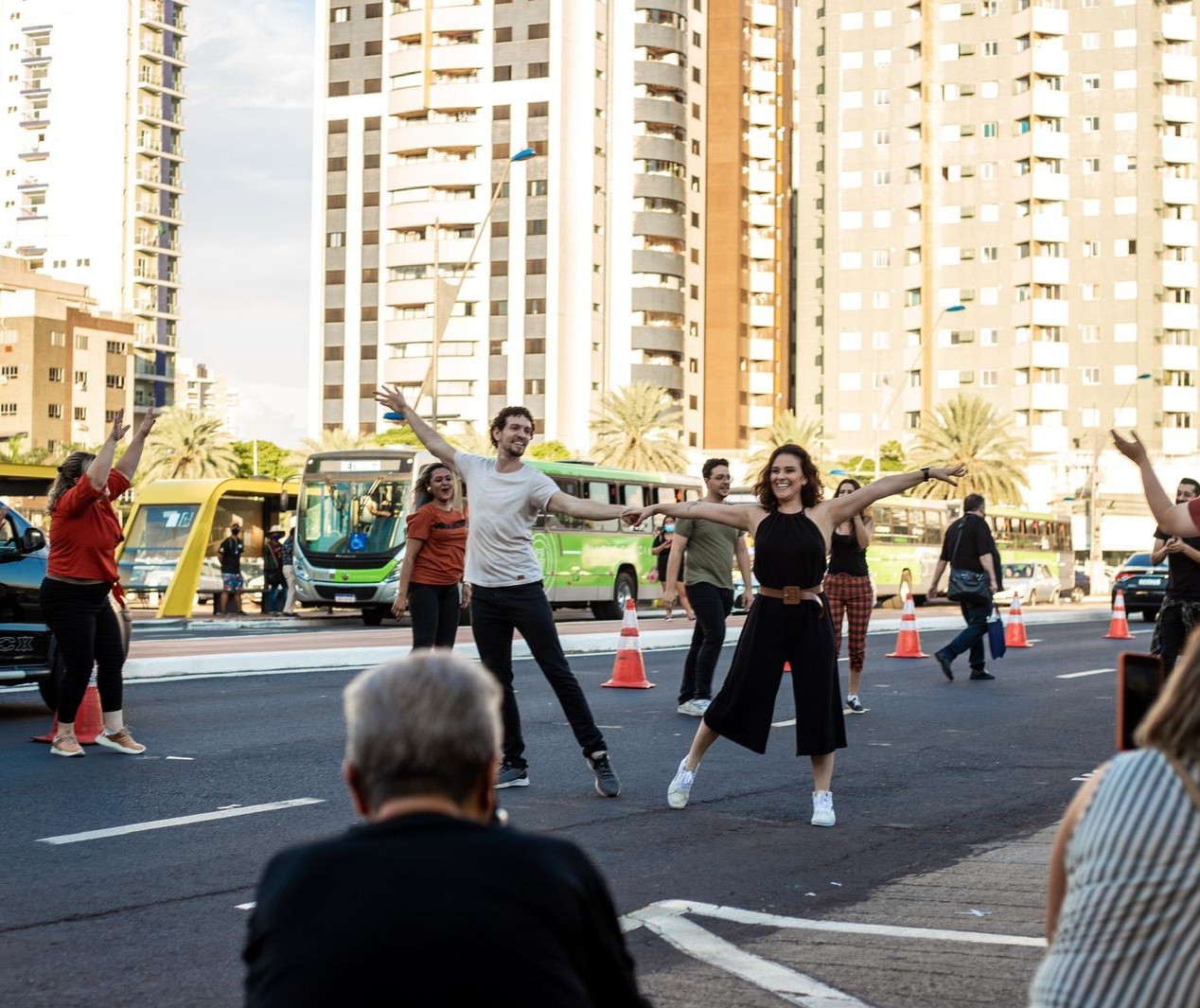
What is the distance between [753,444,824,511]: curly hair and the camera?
840 cm

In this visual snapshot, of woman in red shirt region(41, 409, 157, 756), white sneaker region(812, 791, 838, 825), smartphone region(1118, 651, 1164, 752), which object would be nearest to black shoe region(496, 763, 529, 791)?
white sneaker region(812, 791, 838, 825)

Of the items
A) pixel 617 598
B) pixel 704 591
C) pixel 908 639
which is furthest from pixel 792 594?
pixel 617 598

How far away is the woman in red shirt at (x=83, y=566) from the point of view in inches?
397

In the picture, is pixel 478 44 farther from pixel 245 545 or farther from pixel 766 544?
pixel 766 544

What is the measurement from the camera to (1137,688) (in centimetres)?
281

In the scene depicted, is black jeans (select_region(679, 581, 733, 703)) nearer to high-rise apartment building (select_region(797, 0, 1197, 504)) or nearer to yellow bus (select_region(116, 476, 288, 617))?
yellow bus (select_region(116, 476, 288, 617))

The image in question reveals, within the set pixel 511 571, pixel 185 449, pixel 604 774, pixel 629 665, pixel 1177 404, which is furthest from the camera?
pixel 1177 404

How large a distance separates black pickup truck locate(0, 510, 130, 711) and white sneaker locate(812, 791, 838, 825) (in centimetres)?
643

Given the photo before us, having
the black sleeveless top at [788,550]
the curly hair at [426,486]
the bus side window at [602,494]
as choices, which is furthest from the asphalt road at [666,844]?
the bus side window at [602,494]

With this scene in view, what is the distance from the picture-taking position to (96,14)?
440ft

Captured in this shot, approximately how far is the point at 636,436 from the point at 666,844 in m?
80.5

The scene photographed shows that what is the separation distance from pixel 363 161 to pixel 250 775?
102301 mm

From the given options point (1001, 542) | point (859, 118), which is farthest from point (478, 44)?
point (1001, 542)

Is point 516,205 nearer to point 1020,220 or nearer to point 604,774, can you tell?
point 1020,220
